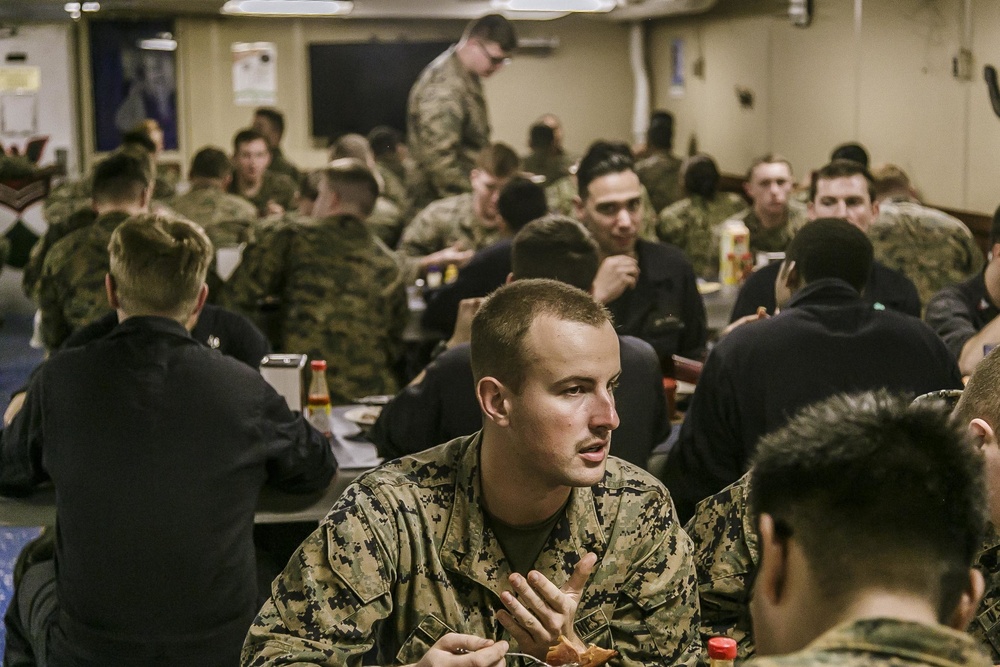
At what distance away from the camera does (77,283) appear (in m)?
4.39

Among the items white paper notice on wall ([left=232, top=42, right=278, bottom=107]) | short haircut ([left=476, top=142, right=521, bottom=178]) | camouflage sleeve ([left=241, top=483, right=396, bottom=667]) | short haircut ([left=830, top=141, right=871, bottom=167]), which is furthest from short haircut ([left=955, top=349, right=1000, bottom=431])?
white paper notice on wall ([left=232, top=42, right=278, bottom=107])

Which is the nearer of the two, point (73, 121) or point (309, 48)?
point (73, 121)

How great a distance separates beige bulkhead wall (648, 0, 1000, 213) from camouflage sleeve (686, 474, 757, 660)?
4791mm

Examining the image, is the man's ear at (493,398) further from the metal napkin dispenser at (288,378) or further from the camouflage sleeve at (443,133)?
the camouflage sleeve at (443,133)

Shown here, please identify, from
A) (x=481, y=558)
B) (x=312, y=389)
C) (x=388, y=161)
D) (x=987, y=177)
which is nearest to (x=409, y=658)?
(x=481, y=558)

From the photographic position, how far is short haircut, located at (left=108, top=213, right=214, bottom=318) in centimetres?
276

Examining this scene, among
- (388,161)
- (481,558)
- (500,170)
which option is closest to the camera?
(481,558)

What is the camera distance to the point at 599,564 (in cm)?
196

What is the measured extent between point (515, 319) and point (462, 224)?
4.42 m

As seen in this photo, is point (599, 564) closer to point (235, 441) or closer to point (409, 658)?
point (409, 658)

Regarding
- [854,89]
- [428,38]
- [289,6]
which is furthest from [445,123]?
[428,38]

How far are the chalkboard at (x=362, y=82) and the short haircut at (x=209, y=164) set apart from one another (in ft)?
18.4

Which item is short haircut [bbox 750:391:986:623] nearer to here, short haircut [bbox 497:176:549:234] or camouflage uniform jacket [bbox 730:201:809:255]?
short haircut [bbox 497:176:549:234]

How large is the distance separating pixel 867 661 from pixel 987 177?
5.93 m
